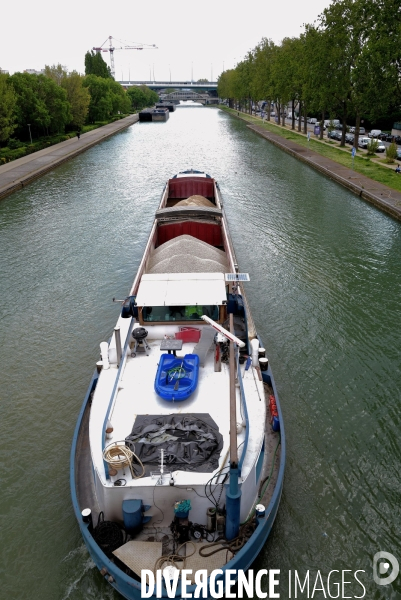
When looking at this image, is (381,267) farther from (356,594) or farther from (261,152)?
(261,152)

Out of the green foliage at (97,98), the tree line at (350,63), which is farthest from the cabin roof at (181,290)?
the green foliage at (97,98)

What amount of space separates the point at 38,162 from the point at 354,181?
33096 mm

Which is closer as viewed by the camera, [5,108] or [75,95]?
[5,108]

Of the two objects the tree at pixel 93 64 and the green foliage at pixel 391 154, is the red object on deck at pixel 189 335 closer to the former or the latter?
the green foliage at pixel 391 154

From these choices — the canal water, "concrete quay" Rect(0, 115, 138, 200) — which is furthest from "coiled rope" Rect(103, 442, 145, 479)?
"concrete quay" Rect(0, 115, 138, 200)

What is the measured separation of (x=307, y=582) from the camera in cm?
877

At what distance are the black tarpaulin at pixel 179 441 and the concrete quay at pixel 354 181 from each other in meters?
25.3

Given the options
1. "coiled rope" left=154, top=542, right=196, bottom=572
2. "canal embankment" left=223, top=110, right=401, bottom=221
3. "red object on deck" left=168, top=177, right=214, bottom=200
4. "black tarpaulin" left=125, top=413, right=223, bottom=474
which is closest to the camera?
"coiled rope" left=154, top=542, right=196, bottom=572

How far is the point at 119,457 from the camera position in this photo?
8.47m

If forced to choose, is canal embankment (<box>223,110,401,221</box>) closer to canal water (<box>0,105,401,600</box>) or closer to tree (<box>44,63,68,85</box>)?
canal water (<box>0,105,401,600</box>)

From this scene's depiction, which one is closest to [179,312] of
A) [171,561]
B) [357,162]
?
[171,561]

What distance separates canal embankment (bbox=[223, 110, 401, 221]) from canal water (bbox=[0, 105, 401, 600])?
110 cm

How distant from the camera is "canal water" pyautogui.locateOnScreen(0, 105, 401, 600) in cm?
934

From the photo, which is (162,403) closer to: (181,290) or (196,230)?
(181,290)
